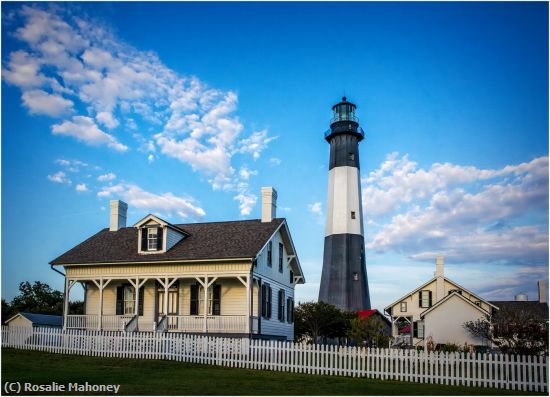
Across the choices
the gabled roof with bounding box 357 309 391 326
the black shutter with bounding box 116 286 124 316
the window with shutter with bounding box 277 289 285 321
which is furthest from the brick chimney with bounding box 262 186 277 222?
the gabled roof with bounding box 357 309 391 326

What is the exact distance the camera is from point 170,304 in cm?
2739

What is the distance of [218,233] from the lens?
2756cm

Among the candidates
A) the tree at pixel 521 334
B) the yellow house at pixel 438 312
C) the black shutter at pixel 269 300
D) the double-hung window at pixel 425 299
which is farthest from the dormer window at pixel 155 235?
the double-hung window at pixel 425 299

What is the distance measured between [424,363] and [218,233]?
1221 cm

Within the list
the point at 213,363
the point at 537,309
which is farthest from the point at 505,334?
the point at 537,309

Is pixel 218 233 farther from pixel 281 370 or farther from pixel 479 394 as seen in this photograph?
pixel 479 394

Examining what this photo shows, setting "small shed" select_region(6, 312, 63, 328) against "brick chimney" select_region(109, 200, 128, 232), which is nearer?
"brick chimney" select_region(109, 200, 128, 232)

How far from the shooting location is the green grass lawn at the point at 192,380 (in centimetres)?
1437

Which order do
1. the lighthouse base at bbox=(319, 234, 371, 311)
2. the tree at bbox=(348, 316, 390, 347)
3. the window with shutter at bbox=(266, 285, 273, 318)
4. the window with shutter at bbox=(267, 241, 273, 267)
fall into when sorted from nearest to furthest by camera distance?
the window with shutter at bbox=(267, 241, 273, 267)
the window with shutter at bbox=(266, 285, 273, 318)
the tree at bbox=(348, 316, 390, 347)
the lighthouse base at bbox=(319, 234, 371, 311)

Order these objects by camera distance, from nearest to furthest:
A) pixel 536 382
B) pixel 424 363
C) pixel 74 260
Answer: pixel 536 382, pixel 424 363, pixel 74 260

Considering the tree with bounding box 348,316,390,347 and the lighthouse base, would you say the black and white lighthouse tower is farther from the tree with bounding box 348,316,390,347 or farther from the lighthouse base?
the tree with bounding box 348,316,390,347

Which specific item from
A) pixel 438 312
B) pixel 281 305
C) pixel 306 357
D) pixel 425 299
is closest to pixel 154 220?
pixel 281 305

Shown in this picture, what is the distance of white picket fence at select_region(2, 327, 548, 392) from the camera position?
1706 cm

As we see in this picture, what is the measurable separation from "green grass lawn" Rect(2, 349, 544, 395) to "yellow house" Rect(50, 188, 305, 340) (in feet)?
16.6
